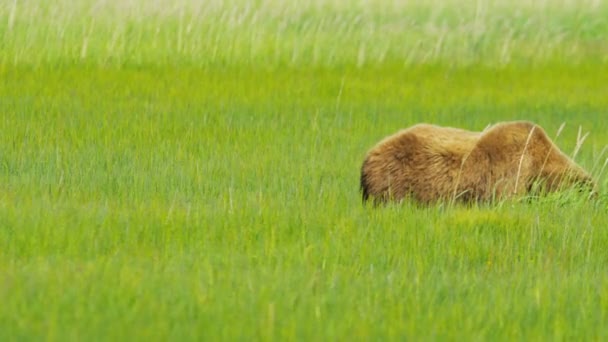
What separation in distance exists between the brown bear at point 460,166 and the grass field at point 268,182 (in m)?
0.12

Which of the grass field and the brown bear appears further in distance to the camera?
the brown bear

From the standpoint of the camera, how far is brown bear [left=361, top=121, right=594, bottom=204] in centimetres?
664

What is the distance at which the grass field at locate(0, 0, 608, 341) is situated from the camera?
441cm

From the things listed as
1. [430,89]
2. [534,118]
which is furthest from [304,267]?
[430,89]

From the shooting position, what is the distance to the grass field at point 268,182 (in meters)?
4.41

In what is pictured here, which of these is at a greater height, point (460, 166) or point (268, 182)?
point (460, 166)

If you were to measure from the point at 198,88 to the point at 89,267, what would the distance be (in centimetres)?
714

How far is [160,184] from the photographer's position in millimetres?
7344

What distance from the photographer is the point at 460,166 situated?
663cm

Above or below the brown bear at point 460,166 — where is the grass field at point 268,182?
below

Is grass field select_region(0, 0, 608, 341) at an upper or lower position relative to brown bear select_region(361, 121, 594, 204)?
lower

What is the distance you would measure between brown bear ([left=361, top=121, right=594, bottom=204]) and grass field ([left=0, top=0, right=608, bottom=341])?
124 millimetres

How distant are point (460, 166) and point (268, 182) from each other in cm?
141

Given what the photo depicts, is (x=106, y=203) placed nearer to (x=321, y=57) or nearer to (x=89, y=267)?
(x=89, y=267)
